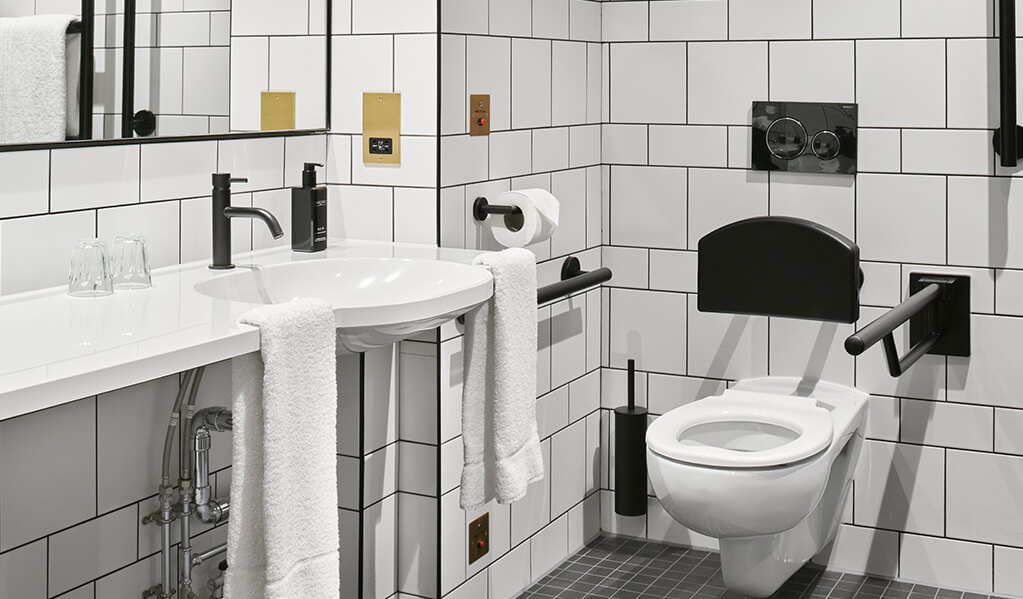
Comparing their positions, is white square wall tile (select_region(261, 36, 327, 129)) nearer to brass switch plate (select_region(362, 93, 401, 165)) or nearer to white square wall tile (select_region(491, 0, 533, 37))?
brass switch plate (select_region(362, 93, 401, 165))

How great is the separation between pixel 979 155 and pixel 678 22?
2.76 ft

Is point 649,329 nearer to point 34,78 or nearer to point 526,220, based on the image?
point 526,220

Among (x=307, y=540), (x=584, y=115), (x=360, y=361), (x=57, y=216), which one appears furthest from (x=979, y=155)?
(x=57, y=216)

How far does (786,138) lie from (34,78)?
1.82 meters

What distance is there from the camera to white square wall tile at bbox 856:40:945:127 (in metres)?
2.62

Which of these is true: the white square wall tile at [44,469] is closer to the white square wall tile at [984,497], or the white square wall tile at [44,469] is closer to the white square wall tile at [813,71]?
the white square wall tile at [813,71]

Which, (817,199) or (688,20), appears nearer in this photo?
(817,199)

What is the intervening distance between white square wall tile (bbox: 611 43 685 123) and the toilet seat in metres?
0.79

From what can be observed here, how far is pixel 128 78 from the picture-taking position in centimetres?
188

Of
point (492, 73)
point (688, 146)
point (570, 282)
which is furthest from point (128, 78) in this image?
point (688, 146)

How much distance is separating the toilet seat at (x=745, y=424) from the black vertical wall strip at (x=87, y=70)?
130 centimetres

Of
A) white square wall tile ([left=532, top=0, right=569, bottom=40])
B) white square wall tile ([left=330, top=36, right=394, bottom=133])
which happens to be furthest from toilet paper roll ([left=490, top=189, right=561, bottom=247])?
white square wall tile ([left=532, top=0, right=569, bottom=40])

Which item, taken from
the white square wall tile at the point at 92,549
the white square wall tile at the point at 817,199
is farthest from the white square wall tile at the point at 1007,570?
the white square wall tile at the point at 92,549

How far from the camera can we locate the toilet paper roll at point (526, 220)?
2.41 m
